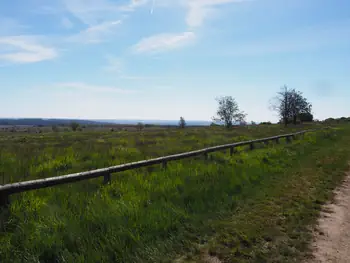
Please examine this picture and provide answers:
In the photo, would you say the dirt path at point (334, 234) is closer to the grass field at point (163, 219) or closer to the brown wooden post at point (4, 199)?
the grass field at point (163, 219)

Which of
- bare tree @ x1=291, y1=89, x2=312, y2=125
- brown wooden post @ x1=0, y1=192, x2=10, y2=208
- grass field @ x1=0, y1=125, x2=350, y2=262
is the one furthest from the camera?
bare tree @ x1=291, y1=89, x2=312, y2=125

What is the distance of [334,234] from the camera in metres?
4.51

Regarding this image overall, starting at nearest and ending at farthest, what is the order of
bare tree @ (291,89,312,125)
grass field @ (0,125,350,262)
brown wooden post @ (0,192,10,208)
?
grass field @ (0,125,350,262), brown wooden post @ (0,192,10,208), bare tree @ (291,89,312,125)

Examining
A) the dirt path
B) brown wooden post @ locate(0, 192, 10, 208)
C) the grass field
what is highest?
brown wooden post @ locate(0, 192, 10, 208)

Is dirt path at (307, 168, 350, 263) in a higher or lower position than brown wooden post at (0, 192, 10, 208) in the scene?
lower

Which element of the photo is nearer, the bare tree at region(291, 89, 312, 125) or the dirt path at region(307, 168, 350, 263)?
the dirt path at region(307, 168, 350, 263)

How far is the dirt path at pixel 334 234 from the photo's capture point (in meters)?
3.77

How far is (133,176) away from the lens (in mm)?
7148

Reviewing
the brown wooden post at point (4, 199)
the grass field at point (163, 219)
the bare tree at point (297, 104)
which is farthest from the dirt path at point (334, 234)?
the bare tree at point (297, 104)

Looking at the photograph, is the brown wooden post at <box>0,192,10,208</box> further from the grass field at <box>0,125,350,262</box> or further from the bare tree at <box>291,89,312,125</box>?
the bare tree at <box>291,89,312,125</box>

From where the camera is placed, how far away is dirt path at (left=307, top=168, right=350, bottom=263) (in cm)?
377

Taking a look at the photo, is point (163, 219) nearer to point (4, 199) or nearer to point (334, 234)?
point (4, 199)

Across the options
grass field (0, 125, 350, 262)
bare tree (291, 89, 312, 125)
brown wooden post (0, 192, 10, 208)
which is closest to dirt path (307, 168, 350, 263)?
grass field (0, 125, 350, 262)

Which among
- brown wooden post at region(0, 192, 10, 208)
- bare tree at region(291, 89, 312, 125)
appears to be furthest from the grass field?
bare tree at region(291, 89, 312, 125)
